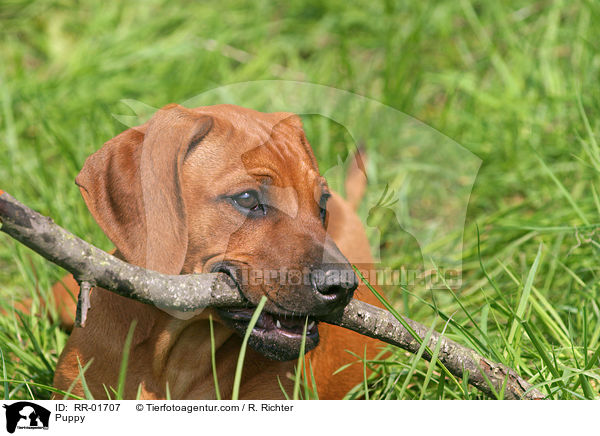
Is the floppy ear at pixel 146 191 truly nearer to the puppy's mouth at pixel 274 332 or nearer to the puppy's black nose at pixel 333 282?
the puppy's mouth at pixel 274 332

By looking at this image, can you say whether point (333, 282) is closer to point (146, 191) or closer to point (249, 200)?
point (249, 200)

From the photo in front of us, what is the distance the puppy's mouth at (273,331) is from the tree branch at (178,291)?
7cm

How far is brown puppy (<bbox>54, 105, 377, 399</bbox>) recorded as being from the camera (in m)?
2.09

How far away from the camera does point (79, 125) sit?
411 cm

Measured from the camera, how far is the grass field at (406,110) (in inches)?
109

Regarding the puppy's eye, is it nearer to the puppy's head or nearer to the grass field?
the puppy's head

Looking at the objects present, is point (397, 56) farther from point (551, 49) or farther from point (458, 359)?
point (458, 359)

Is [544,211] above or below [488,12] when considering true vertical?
below

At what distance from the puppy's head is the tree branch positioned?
99mm

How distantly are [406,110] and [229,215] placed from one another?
2.55 m
